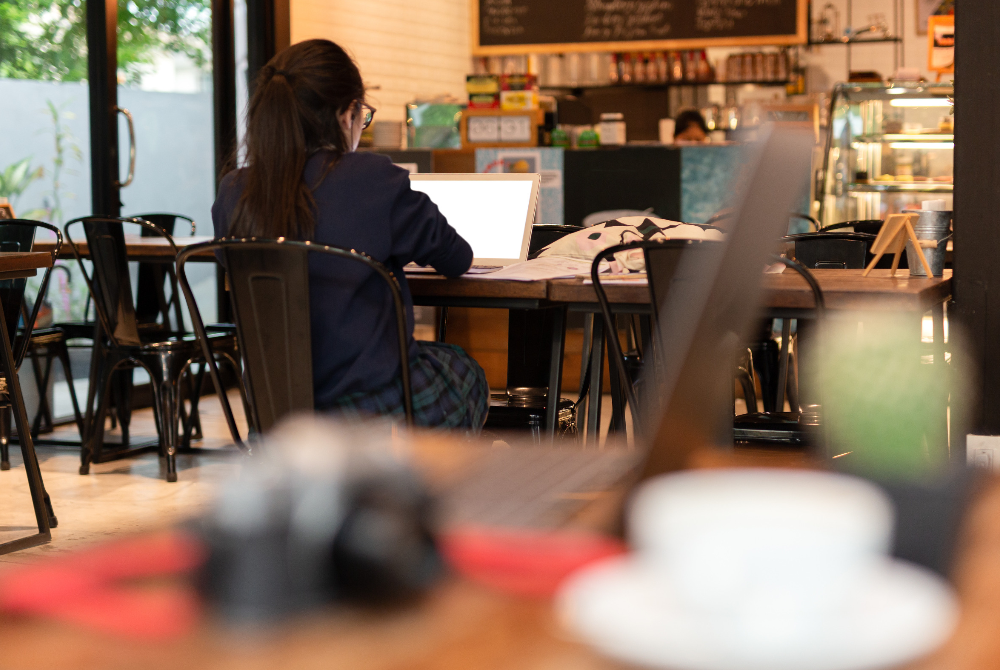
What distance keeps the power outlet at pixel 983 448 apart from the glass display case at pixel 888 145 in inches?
107

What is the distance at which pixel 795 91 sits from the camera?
8711 mm

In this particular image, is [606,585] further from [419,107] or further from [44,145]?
[419,107]

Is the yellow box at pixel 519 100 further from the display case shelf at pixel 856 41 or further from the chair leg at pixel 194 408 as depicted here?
the display case shelf at pixel 856 41

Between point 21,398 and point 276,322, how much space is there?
106cm

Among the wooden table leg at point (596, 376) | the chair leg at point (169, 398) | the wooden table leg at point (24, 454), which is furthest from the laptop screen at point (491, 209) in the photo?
the chair leg at point (169, 398)

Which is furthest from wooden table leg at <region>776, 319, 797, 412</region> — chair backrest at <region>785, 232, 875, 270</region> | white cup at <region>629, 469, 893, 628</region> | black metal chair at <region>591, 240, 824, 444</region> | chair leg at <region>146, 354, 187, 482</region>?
white cup at <region>629, 469, 893, 628</region>

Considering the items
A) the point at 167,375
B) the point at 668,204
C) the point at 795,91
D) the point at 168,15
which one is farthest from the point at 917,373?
the point at 795,91

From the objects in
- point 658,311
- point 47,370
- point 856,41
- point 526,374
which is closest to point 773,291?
point 658,311

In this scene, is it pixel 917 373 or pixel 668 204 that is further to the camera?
pixel 668 204

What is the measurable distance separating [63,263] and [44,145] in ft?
1.73

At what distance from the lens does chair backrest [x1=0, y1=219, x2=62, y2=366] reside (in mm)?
3141

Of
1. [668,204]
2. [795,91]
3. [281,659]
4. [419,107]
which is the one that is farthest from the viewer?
[795,91]

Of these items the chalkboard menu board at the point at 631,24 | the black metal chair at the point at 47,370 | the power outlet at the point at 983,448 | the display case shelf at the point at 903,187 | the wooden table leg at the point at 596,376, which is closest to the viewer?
the wooden table leg at the point at 596,376

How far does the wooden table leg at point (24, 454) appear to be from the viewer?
271cm
